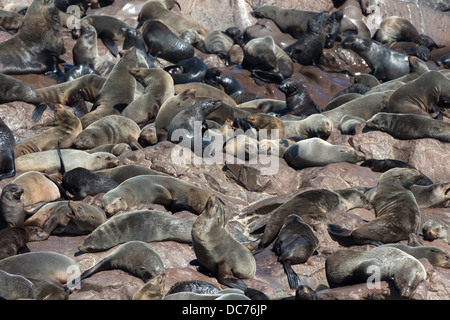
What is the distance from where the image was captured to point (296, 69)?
58.4 feet

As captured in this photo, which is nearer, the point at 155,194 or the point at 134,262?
the point at 134,262

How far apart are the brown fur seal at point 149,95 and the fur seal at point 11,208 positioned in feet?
15.2

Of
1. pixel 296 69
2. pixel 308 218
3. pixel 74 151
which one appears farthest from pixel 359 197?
pixel 296 69

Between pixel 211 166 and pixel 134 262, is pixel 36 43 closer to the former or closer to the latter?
pixel 211 166

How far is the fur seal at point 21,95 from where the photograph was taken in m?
11.8

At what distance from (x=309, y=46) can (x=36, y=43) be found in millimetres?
7246

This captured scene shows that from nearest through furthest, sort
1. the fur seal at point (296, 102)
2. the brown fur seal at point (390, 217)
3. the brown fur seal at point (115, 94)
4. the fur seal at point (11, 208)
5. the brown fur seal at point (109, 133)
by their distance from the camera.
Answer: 1. the brown fur seal at point (390, 217)
2. the fur seal at point (11, 208)
3. the brown fur seal at point (109, 133)
4. the brown fur seal at point (115, 94)
5. the fur seal at point (296, 102)

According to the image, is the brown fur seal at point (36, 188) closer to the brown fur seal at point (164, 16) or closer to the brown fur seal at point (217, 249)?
the brown fur seal at point (217, 249)

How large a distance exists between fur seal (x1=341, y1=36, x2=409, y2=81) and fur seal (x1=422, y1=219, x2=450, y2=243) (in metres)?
10.2

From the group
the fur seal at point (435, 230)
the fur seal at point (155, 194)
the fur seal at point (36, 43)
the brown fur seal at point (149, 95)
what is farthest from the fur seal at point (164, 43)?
the fur seal at point (435, 230)

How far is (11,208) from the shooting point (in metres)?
8.02

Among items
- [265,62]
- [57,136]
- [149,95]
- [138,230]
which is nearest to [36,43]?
[149,95]

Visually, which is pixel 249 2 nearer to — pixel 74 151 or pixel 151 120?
pixel 151 120
